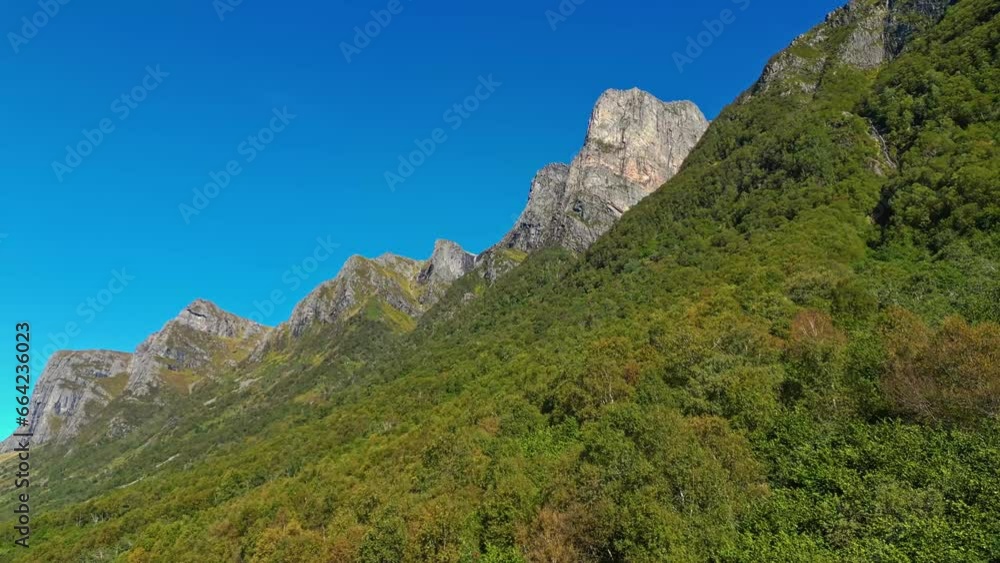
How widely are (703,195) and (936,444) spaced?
150 m

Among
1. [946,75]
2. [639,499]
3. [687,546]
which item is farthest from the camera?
[946,75]

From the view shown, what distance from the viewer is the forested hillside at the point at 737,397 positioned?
1460 inches

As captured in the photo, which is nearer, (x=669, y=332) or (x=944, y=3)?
(x=669, y=332)

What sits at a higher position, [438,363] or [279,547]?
[438,363]

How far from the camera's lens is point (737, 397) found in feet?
181

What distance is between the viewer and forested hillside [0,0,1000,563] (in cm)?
3709

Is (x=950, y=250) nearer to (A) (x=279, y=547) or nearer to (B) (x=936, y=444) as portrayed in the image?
(B) (x=936, y=444)

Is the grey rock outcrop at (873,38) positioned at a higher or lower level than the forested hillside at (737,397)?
higher

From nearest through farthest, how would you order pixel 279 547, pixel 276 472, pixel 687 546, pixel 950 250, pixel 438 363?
pixel 687 546
pixel 279 547
pixel 950 250
pixel 276 472
pixel 438 363

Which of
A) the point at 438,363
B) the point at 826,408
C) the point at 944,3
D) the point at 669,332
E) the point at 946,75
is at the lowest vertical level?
the point at 826,408

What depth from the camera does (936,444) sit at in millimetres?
37062

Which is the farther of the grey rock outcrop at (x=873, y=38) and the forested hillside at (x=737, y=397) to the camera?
the grey rock outcrop at (x=873, y=38)

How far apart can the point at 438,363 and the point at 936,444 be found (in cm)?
16167

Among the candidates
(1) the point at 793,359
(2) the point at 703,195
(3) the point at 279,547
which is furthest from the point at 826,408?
(2) the point at 703,195
